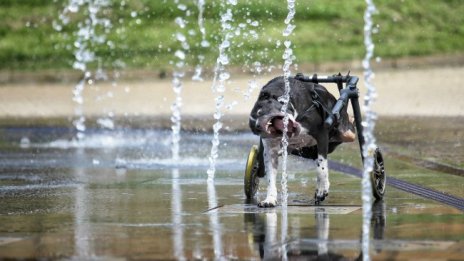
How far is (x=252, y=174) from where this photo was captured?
420 inches

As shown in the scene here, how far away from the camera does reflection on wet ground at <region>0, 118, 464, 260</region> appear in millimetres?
7742

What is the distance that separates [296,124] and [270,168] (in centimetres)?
47

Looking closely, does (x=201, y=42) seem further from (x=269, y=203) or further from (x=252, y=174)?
(x=269, y=203)

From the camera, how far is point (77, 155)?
653 inches

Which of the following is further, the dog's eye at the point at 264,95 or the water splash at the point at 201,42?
the water splash at the point at 201,42

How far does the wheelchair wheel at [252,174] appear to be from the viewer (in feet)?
34.8

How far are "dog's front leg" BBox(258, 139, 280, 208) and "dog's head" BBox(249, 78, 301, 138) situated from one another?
0.27m

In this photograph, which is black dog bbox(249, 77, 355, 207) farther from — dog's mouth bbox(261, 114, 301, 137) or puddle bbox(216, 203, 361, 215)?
puddle bbox(216, 203, 361, 215)

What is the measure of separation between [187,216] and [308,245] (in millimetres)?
1757

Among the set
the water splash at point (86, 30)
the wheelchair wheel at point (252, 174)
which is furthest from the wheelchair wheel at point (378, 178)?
the water splash at point (86, 30)

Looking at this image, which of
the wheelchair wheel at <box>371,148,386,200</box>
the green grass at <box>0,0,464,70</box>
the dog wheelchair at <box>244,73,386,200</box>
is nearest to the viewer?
the wheelchair wheel at <box>371,148,386,200</box>

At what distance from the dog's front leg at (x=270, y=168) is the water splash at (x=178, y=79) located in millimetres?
5693

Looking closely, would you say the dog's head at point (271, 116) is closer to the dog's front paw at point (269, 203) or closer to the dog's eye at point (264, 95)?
the dog's eye at point (264, 95)

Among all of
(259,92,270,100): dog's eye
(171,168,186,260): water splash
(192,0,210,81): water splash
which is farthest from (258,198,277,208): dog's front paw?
(192,0,210,81): water splash
